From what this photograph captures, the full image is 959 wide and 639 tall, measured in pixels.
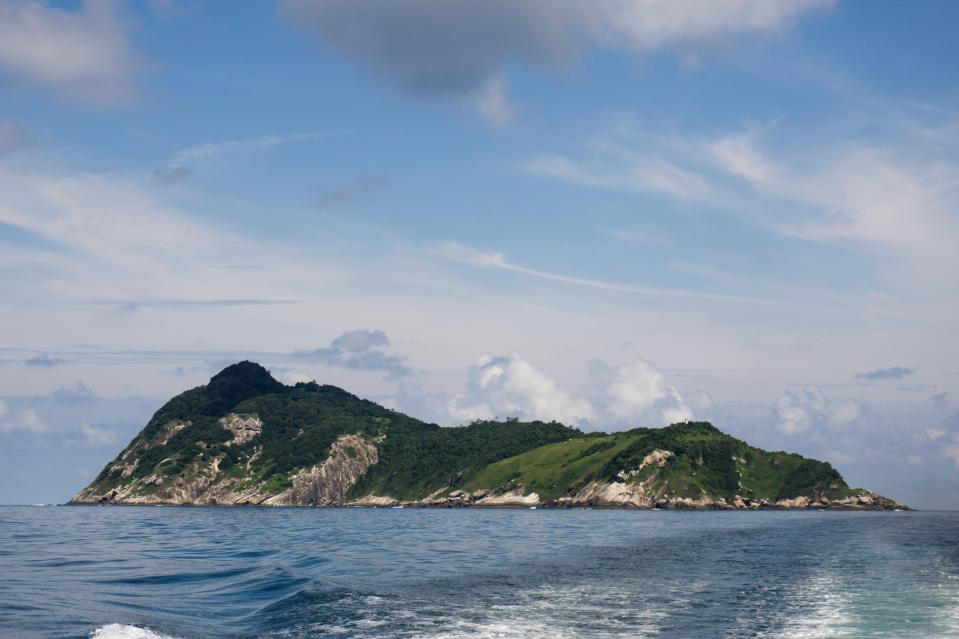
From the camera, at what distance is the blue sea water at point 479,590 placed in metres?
41.2

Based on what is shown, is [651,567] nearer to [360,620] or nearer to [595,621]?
[595,621]

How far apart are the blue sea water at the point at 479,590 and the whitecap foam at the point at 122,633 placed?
4.7 inches

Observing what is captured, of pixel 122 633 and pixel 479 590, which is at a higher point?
pixel 122 633

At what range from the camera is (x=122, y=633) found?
1484 inches

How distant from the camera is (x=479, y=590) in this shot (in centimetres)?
5500

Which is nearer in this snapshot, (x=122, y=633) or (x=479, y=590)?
(x=122, y=633)

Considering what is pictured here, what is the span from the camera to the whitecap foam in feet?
122

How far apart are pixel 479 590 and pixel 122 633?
25444mm

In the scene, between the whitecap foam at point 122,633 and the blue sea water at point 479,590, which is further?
the blue sea water at point 479,590

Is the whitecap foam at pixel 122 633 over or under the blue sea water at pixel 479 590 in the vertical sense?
over


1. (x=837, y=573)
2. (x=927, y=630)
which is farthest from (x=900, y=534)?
(x=927, y=630)

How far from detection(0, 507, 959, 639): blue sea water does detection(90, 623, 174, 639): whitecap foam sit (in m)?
0.12

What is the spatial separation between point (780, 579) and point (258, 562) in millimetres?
49858

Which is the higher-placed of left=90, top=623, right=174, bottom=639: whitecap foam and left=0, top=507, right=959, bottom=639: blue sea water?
left=90, top=623, right=174, bottom=639: whitecap foam
